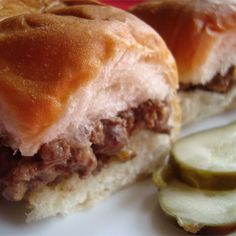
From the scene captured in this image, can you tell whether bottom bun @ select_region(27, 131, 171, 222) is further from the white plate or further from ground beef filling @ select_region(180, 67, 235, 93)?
ground beef filling @ select_region(180, 67, 235, 93)

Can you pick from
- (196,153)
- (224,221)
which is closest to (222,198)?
(224,221)

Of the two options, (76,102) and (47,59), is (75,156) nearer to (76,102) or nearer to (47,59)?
(76,102)

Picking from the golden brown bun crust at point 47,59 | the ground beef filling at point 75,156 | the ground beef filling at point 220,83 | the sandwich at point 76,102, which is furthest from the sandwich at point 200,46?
the golden brown bun crust at point 47,59

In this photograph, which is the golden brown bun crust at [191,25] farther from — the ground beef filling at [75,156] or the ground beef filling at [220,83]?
the ground beef filling at [75,156]

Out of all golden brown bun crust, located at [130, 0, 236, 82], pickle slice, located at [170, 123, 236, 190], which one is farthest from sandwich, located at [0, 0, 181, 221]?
golden brown bun crust, located at [130, 0, 236, 82]

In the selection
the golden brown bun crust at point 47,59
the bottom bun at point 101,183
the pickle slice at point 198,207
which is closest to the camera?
the golden brown bun crust at point 47,59
